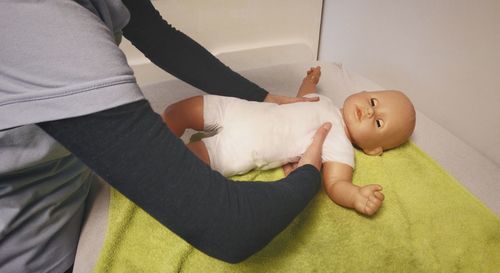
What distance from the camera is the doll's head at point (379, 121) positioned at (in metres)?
0.97

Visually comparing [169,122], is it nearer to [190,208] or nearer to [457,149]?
[190,208]

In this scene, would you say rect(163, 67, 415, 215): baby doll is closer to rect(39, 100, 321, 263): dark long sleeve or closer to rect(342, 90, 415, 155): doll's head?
rect(342, 90, 415, 155): doll's head

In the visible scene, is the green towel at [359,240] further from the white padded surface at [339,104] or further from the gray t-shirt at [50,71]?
the gray t-shirt at [50,71]

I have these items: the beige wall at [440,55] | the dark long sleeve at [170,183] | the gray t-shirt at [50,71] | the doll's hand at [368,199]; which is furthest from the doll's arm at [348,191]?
the gray t-shirt at [50,71]

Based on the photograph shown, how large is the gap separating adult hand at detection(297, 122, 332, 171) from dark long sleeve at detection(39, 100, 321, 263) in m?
0.25

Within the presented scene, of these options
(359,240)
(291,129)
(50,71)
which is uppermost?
(50,71)

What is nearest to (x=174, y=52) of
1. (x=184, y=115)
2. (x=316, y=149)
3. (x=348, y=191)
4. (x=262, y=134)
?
(x=184, y=115)

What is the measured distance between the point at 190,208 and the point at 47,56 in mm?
246

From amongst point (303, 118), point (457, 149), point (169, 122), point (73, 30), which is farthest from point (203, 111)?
point (457, 149)

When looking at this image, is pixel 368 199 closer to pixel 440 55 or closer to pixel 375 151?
pixel 375 151

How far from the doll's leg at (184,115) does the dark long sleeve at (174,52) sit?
0.05 m

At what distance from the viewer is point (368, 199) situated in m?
0.80

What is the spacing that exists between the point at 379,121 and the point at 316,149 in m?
0.24

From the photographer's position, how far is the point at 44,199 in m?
0.62
